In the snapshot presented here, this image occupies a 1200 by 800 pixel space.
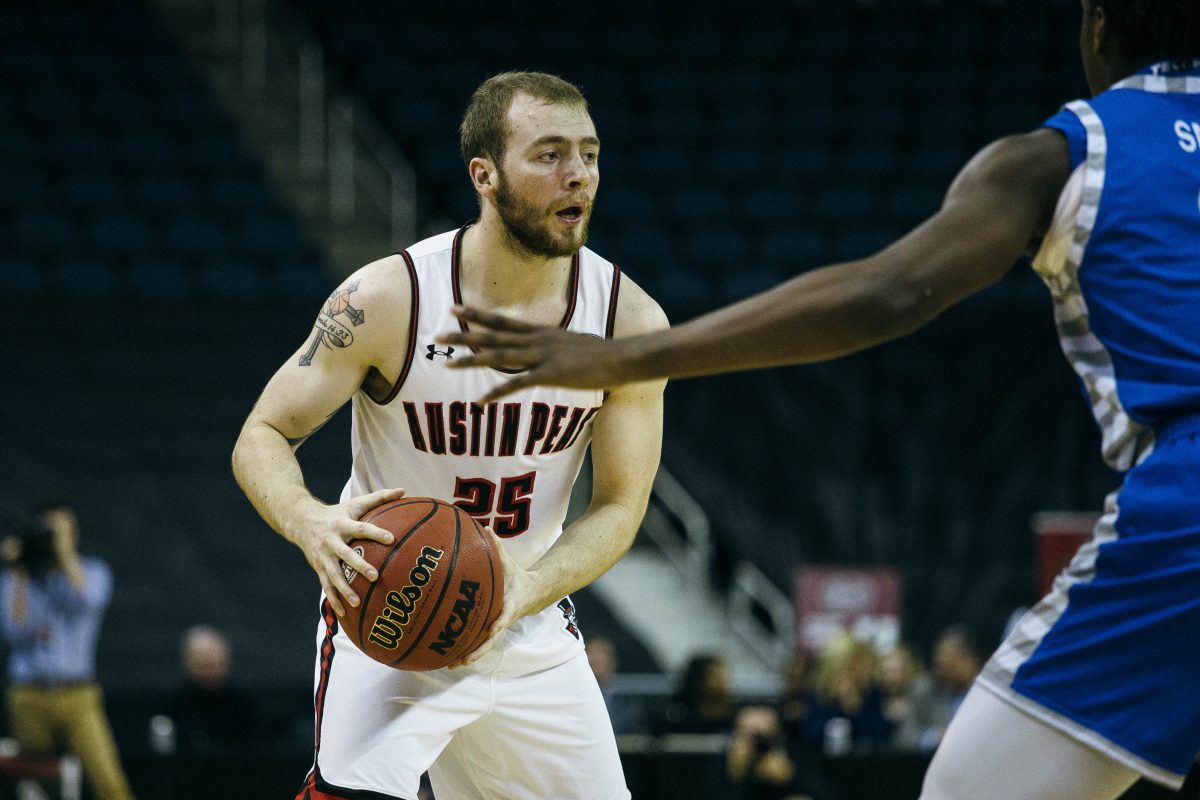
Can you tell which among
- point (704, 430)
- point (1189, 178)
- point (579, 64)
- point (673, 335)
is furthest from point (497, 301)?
point (579, 64)

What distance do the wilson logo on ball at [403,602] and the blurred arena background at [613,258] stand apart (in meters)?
6.15

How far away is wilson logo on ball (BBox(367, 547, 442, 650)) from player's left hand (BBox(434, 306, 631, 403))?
978 millimetres

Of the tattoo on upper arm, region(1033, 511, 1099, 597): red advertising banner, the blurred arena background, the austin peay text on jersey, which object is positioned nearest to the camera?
the tattoo on upper arm

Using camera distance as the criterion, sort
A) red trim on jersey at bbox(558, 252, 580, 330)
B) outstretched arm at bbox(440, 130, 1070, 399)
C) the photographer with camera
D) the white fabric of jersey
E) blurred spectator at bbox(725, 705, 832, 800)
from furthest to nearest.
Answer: the photographer with camera < blurred spectator at bbox(725, 705, 832, 800) < red trim on jersey at bbox(558, 252, 580, 330) < the white fabric of jersey < outstretched arm at bbox(440, 130, 1070, 399)

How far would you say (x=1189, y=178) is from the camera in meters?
2.31

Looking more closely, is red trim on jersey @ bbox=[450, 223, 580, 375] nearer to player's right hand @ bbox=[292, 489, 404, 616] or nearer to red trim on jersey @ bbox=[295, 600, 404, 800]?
player's right hand @ bbox=[292, 489, 404, 616]

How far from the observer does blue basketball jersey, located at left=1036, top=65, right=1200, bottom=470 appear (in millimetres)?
2281

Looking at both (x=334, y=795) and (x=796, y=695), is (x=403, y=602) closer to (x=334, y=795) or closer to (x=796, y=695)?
(x=334, y=795)

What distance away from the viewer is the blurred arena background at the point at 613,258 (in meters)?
11.0

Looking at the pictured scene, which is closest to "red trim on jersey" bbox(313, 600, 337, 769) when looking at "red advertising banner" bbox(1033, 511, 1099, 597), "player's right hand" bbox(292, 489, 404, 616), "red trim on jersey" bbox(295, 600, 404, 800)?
"red trim on jersey" bbox(295, 600, 404, 800)

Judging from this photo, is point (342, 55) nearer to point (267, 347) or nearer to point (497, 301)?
point (267, 347)

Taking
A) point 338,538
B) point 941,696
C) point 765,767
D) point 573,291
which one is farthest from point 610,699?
point 338,538

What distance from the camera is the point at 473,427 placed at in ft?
11.9

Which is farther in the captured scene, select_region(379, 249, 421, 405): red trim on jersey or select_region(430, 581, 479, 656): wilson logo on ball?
select_region(379, 249, 421, 405): red trim on jersey
